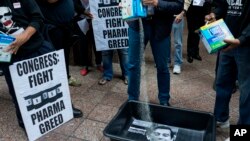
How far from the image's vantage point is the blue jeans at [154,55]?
2727 mm

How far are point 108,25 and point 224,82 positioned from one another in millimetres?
1644

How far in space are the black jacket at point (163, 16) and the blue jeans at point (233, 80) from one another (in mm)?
538

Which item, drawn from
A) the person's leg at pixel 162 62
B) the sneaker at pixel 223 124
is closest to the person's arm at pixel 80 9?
the person's leg at pixel 162 62

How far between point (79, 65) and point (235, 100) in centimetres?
222

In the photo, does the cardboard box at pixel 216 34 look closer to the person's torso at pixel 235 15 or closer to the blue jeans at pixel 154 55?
the person's torso at pixel 235 15

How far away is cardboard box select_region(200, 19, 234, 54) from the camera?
83.4 inches

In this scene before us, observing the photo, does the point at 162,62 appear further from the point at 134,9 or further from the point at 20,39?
the point at 20,39

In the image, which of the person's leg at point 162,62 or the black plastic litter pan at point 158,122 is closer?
the black plastic litter pan at point 158,122

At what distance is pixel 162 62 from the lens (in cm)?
281

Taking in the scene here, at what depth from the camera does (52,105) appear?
2.57 m

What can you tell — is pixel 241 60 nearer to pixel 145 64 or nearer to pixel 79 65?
pixel 145 64

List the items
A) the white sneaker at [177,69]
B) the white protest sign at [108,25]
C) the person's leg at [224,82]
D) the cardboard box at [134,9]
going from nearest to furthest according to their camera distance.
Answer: the cardboard box at [134,9], the person's leg at [224,82], the white protest sign at [108,25], the white sneaker at [177,69]

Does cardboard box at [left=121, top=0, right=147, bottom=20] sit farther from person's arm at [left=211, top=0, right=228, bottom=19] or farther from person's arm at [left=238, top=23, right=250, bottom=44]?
person's arm at [left=238, top=23, right=250, bottom=44]

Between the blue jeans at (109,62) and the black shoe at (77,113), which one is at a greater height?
the blue jeans at (109,62)
